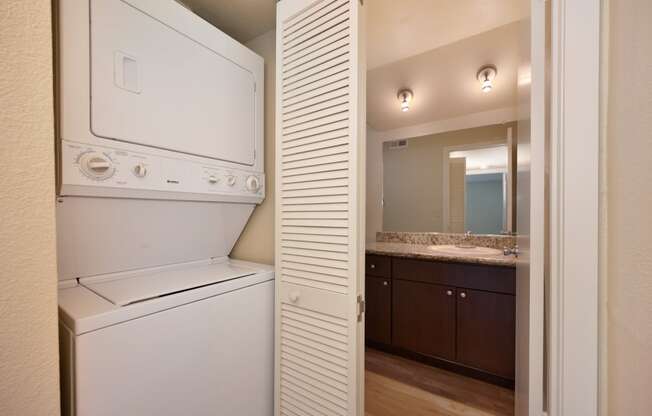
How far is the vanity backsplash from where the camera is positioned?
2227mm

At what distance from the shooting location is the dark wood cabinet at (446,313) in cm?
181

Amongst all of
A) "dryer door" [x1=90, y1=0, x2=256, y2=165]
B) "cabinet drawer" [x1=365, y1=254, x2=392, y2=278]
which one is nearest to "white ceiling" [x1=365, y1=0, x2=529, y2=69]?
"dryer door" [x1=90, y1=0, x2=256, y2=165]

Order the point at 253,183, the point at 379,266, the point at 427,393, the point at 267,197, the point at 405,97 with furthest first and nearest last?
1. the point at 405,97
2. the point at 379,266
3. the point at 427,393
4. the point at 267,197
5. the point at 253,183

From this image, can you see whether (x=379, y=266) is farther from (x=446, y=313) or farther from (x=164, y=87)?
(x=164, y=87)

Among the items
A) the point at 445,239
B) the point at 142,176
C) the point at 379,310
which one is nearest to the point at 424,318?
the point at 379,310

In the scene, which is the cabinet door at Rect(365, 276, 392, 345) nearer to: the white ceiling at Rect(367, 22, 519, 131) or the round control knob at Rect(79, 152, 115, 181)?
the white ceiling at Rect(367, 22, 519, 131)

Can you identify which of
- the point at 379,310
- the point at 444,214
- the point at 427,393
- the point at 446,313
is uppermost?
the point at 444,214

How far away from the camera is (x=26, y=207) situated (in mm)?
424

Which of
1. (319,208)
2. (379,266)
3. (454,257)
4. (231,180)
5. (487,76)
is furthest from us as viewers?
(379,266)

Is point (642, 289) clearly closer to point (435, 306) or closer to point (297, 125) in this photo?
point (297, 125)

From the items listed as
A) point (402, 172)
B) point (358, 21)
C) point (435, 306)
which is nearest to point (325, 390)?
point (435, 306)

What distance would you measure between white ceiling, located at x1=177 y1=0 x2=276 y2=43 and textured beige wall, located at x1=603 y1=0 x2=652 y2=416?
4.87 feet

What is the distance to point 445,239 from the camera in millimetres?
2512

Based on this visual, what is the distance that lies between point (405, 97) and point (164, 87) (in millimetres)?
2143
